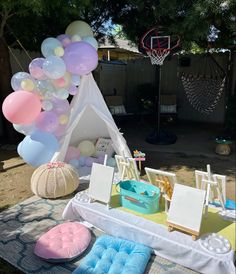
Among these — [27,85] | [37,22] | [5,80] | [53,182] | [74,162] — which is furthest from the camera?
[5,80]

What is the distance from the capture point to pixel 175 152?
690 cm

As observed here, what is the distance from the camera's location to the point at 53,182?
4.37 metres

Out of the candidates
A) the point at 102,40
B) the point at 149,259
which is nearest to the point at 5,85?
the point at 102,40

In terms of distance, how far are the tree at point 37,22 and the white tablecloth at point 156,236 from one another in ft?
12.9

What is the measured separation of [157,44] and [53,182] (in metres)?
4.05

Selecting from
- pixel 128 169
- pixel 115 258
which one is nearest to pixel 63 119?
pixel 128 169

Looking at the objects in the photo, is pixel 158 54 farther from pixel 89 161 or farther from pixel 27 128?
pixel 27 128

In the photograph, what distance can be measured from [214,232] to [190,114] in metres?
8.30

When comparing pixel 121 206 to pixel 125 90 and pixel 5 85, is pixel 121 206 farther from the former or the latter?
pixel 125 90

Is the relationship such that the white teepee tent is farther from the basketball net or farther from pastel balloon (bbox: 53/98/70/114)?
the basketball net

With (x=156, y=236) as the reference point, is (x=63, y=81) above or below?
above

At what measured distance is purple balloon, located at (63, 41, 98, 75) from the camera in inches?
187

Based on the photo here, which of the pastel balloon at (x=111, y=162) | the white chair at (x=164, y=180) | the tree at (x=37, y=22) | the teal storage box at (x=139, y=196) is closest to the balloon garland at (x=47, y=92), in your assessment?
the pastel balloon at (x=111, y=162)

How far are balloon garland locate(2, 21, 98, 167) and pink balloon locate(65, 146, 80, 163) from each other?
18.3 inches
